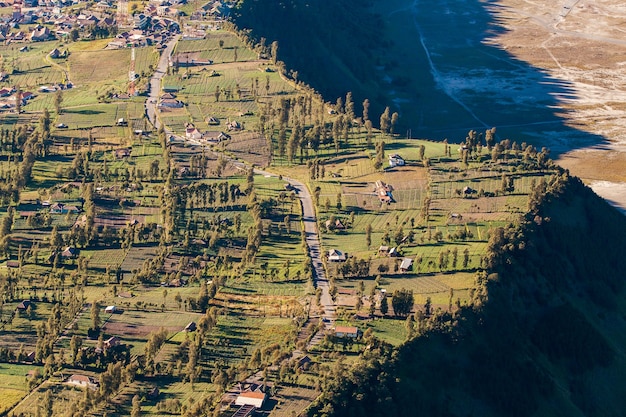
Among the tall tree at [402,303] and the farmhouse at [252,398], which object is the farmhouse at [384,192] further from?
the farmhouse at [252,398]

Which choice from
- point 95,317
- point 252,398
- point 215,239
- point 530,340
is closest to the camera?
point 252,398

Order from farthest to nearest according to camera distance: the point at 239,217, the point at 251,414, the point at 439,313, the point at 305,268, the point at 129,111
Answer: the point at 129,111 < the point at 239,217 < the point at 305,268 < the point at 439,313 < the point at 251,414

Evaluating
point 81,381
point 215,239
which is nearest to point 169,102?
point 215,239

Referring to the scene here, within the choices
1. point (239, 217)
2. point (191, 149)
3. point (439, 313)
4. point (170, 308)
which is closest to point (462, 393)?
point (439, 313)

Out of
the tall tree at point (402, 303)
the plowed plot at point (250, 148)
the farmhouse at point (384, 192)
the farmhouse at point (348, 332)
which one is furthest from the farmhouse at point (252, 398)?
the plowed plot at point (250, 148)

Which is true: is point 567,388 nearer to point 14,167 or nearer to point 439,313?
point 439,313

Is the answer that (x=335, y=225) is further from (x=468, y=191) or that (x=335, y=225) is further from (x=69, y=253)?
(x=69, y=253)

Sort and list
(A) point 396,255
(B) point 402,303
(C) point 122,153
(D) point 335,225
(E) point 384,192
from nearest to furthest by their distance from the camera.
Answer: (B) point 402,303, (A) point 396,255, (D) point 335,225, (E) point 384,192, (C) point 122,153

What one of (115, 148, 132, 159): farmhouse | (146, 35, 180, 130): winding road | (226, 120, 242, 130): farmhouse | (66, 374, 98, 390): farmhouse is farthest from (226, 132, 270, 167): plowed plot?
(66, 374, 98, 390): farmhouse
